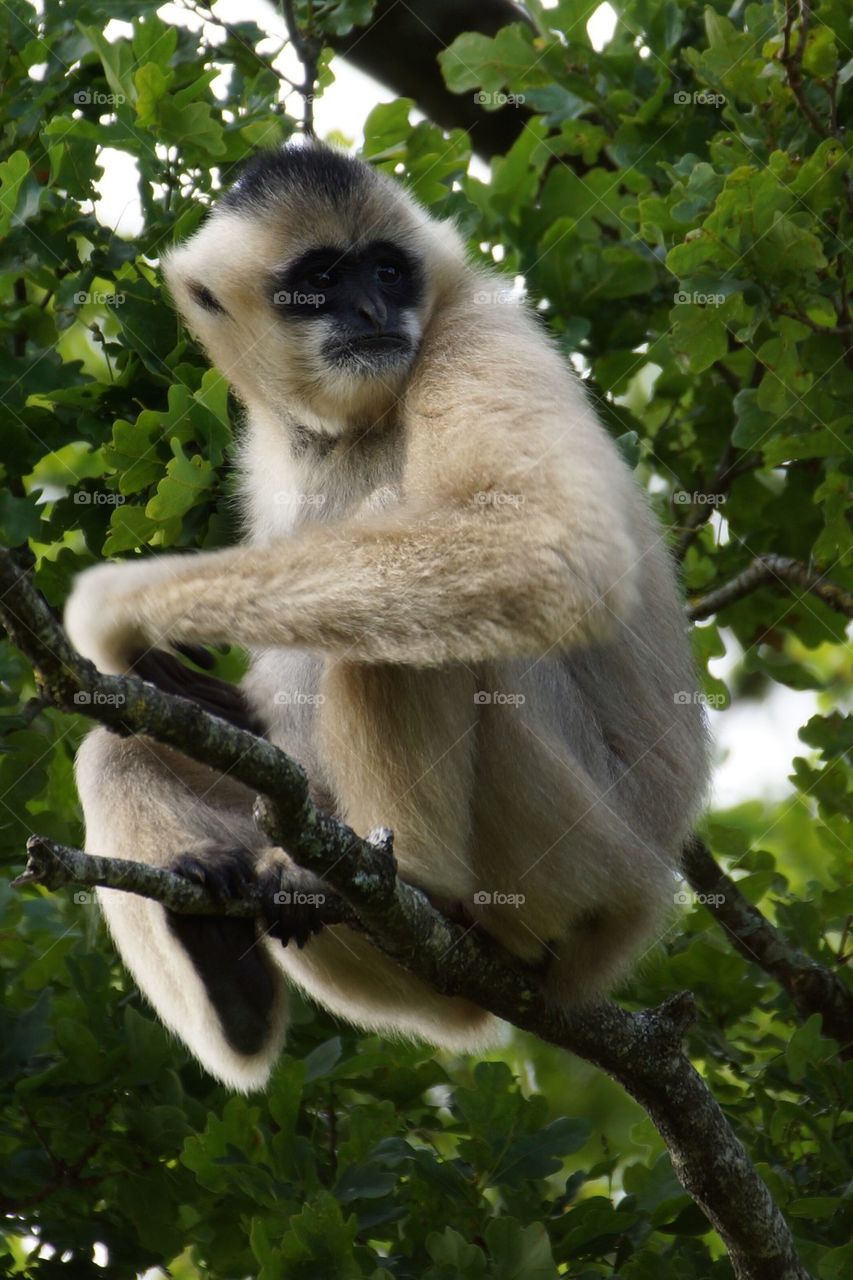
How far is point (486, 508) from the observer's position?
4.43 m

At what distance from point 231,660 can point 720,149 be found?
9.79 ft

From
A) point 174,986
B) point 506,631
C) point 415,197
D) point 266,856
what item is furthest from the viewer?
point 415,197

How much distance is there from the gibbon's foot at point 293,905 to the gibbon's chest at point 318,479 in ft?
3.90

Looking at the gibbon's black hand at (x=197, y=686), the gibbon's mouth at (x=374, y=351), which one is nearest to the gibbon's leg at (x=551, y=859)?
the gibbon's black hand at (x=197, y=686)

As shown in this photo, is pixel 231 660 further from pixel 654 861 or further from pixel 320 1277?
pixel 320 1277

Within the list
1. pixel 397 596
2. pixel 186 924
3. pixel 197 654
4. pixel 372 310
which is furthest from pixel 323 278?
pixel 186 924

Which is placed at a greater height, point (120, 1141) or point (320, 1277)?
point (120, 1141)

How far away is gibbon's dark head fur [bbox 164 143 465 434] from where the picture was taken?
18.7 feet

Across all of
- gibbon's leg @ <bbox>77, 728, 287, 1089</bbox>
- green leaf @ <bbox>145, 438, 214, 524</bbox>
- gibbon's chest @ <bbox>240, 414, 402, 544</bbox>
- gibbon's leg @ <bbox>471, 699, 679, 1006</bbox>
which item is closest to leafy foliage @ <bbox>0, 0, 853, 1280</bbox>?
green leaf @ <bbox>145, 438, 214, 524</bbox>

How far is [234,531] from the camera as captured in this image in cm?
664

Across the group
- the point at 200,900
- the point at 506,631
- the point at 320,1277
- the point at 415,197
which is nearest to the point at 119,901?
the point at 200,900

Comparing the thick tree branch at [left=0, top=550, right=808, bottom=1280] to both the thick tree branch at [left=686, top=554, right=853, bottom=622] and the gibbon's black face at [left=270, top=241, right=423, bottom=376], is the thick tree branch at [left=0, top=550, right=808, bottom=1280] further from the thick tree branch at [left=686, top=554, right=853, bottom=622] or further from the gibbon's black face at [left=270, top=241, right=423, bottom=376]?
the gibbon's black face at [left=270, top=241, right=423, bottom=376]

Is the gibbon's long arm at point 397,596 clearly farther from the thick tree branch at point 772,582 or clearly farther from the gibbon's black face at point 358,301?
the thick tree branch at point 772,582

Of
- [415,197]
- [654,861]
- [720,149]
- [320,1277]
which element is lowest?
[320,1277]
